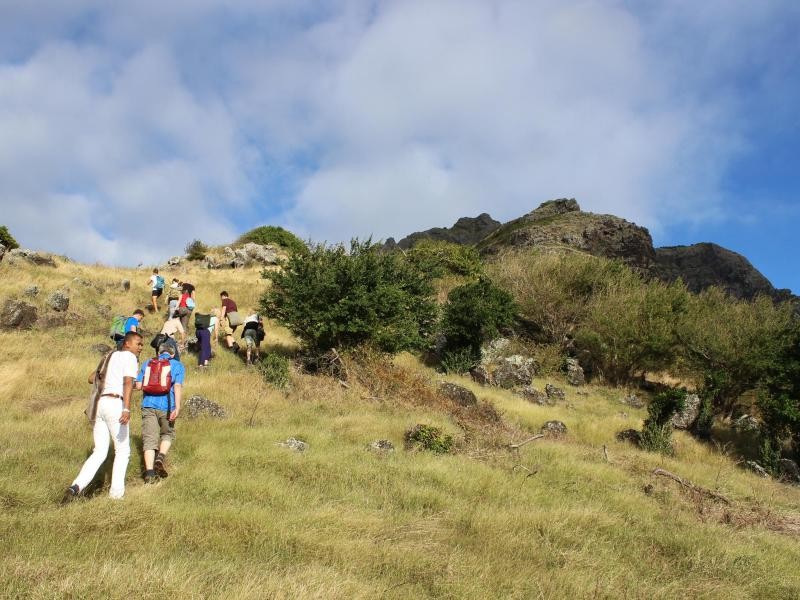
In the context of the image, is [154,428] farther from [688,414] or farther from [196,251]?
[196,251]

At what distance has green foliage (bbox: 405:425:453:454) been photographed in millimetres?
8508

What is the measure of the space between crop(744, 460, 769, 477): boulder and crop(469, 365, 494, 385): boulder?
337 inches

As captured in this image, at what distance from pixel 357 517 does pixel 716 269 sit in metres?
85.3

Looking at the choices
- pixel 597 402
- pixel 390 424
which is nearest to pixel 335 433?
pixel 390 424

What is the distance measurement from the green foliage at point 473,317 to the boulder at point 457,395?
784 centimetres

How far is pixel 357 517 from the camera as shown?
17.1 ft

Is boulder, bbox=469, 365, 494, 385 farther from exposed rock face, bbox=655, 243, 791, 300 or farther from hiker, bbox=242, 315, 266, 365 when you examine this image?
exposed rock face, bbox=655, 243, 791, 300

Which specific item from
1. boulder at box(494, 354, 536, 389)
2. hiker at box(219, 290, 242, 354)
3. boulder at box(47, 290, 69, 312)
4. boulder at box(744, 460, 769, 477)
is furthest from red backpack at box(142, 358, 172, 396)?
boulder at box(494, 354, 536, 389)

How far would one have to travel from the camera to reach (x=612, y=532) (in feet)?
18.7

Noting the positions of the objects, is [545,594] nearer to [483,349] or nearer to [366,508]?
[366,508]

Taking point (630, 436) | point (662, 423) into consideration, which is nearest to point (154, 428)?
point (630, 436)

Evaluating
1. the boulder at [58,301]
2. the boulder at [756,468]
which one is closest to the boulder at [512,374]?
the boulder at [756,468]

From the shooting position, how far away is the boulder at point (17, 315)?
15.2 meters

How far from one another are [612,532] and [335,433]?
4.79 meters
